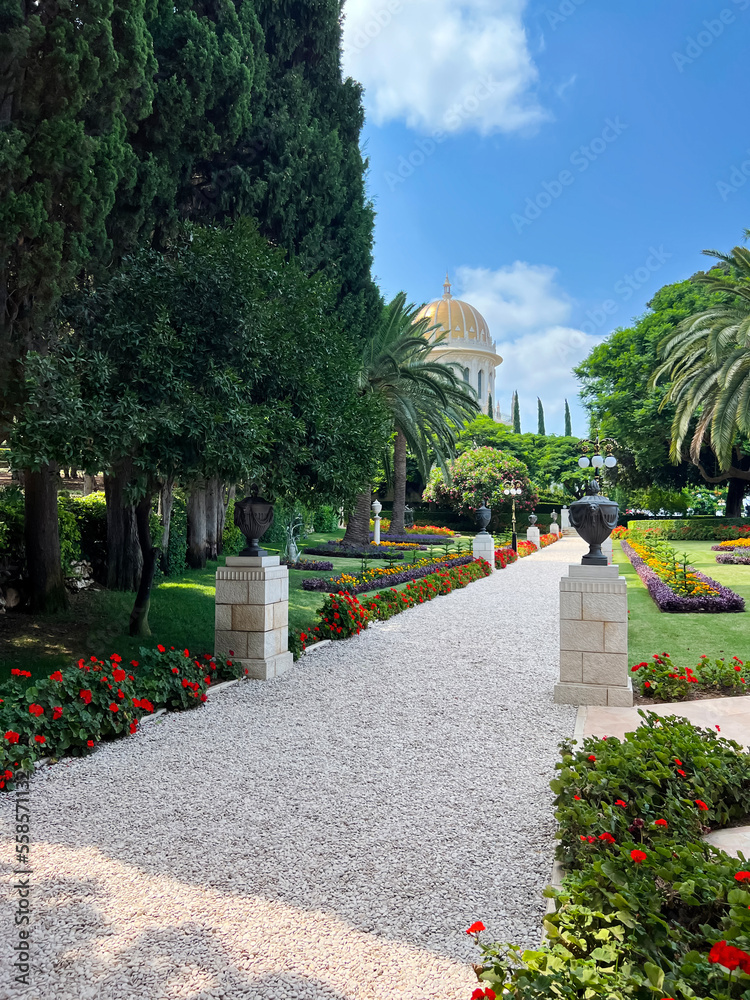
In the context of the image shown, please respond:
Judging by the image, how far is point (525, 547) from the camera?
87.9 ft

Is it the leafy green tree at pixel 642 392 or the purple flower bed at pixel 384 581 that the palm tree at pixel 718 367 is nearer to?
the leafy green tree at pixel 642 392

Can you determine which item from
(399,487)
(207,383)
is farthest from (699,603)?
(399,487)

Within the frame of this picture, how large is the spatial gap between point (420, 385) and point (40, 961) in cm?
2074

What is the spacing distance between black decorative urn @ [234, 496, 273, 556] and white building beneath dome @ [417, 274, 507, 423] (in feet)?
208

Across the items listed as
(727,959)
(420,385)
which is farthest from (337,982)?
(420,385)

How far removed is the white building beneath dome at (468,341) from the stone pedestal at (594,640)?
6428 cm

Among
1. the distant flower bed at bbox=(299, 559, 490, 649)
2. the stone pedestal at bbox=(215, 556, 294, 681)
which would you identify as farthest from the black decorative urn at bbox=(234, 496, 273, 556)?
the distant flower bed at bbox=(299, 559, 490, 649)

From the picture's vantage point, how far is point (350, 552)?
20.7 m

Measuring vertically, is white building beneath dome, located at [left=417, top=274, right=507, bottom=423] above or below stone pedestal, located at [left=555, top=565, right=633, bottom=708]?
above

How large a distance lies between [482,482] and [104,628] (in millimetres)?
27329

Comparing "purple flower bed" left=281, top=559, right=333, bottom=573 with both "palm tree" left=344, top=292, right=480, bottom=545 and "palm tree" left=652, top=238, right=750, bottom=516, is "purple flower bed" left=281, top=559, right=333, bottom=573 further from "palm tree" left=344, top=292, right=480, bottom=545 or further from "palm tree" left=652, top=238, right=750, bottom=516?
"palm tree" left=652, top=238, right=750, bottom=516

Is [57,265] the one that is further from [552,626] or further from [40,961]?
[552,626]

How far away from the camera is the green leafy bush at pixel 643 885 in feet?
6.34

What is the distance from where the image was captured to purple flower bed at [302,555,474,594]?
13.2 meters
